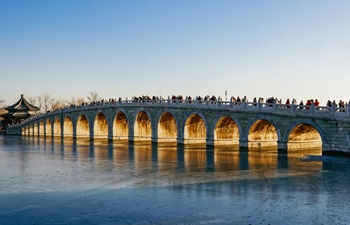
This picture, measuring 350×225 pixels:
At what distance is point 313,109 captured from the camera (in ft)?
82.7

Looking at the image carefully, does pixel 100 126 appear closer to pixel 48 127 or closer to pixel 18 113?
pixel 48 127

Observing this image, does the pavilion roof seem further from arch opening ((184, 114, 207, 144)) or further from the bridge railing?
arch opening ((184, 114, 207, 144))

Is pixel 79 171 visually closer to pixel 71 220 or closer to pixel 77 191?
pixel 77 191

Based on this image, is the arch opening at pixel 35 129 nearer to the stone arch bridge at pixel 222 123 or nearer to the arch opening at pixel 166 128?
the stone arch bridge at pixel 222 123

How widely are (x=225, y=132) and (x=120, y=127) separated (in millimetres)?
17963

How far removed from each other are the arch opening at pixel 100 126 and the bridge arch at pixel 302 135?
29.2 meters

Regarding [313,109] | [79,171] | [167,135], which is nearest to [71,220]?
[79,171]

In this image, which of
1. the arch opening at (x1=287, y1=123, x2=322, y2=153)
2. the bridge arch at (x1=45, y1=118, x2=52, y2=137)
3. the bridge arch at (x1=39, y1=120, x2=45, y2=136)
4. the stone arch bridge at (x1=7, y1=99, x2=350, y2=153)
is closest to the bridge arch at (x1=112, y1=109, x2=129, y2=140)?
the stone arch bridge at (x1=7, y1=99, x2=350, y2=153)

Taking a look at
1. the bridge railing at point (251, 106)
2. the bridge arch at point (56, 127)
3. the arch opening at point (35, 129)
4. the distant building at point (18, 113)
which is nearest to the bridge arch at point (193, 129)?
the bridge railing at point (251, 106)

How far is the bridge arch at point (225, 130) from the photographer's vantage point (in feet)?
108

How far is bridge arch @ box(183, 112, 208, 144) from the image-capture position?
36.2m

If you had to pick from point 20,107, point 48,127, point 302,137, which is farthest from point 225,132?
point 20,107

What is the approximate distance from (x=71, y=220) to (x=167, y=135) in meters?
31.4

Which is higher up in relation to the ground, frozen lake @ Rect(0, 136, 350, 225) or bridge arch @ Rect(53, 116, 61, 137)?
bridge arch @ Rect(53, 116, 61, 137)
